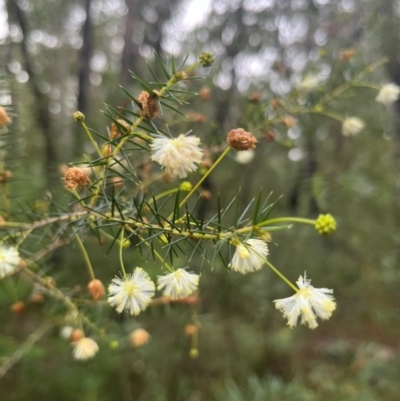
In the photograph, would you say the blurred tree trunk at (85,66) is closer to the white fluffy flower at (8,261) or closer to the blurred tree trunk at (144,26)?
the blurred tree trunk at (144,26)

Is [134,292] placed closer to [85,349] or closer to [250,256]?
[250,256]

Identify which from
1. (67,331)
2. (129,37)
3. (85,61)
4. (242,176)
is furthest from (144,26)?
(67,331)

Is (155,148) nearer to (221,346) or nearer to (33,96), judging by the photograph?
(33,96)

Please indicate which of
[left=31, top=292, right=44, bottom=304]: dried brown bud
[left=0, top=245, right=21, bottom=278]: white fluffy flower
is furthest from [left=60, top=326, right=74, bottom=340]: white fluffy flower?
[left=0, top=245, right=21, bottom=278]: white fluffy flower

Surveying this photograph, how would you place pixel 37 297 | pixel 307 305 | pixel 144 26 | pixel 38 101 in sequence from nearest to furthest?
pixel 307 305
pixel 37 297
pixel 38 101
pixel 144 26

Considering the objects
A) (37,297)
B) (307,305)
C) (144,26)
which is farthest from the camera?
(144,26)

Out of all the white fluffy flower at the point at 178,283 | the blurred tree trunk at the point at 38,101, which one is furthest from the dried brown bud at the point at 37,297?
the blurred tree trunk at the point at 38,101
